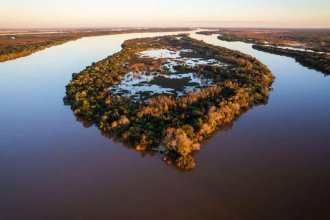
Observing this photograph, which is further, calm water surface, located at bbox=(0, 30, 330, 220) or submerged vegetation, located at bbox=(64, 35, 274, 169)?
submerged vegetation, located at bbox=(64, 35, 274, 169)

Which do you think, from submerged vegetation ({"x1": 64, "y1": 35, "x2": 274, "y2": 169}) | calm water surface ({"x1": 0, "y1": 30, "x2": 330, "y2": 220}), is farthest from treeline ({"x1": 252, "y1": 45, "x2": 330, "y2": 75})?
calm water surface ({"x1": 0, "y1": 30, "x2": 330, "y2": 220})

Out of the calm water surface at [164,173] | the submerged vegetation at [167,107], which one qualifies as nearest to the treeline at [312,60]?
the submerged vegetation at [167,107]

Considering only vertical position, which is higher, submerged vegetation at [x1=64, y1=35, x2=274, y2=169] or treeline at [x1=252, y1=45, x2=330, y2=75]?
submerged vegetation at [x1=64, y1=35, x2=274, y2=169]

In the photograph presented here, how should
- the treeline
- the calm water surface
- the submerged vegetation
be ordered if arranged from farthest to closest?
the treeline, the submerged vegetation, the calm water surface

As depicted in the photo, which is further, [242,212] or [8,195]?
[8,195]

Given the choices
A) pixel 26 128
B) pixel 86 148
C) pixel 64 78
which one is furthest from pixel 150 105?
pixel 64 78

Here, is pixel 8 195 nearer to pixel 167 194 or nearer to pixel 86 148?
pixel 86 148

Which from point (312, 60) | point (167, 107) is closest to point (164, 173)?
point (167, 107)

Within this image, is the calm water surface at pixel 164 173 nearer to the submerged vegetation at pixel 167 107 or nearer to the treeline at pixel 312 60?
the submerged vegetation at pixel 167 107

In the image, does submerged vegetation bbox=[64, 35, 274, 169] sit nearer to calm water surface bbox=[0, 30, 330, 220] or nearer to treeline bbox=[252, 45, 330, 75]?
calm water surface bbox=[0, 30, 330, 220]
